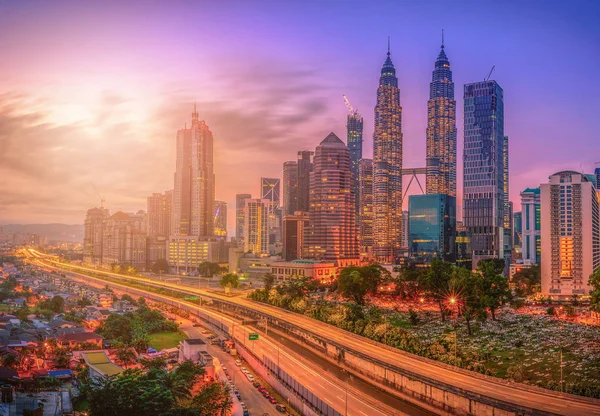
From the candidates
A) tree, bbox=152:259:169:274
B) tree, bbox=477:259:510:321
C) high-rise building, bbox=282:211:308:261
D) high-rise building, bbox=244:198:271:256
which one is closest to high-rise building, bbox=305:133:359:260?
high-rise building, bbox=282:211:308:261

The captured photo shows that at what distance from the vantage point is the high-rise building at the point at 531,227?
16200cm

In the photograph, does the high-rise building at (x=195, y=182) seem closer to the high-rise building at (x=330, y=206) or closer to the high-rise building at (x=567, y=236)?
the high-rise building at (x=330, y=206)

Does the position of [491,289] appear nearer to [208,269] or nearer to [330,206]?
[330,206]

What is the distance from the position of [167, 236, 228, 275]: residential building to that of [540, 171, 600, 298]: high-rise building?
99.3m

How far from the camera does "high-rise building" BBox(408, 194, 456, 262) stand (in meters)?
148

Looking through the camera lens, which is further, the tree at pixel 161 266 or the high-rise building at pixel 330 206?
the tree at pixel 161 266

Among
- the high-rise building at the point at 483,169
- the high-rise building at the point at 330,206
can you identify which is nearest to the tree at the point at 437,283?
the high-rise building at the point at 483,169

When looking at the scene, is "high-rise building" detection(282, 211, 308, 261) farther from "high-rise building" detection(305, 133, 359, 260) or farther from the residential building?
the residential building

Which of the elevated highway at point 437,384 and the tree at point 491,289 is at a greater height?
the tree at point 491,289

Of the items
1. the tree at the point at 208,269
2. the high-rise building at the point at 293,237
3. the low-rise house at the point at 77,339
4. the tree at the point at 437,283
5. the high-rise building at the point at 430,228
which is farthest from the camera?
the high-rise building at the point at 293,237

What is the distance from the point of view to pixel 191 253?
542 ft

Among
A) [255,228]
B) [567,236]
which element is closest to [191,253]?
[255,228]

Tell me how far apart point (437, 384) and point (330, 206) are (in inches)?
4121

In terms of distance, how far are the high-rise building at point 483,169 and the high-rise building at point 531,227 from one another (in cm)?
2762
